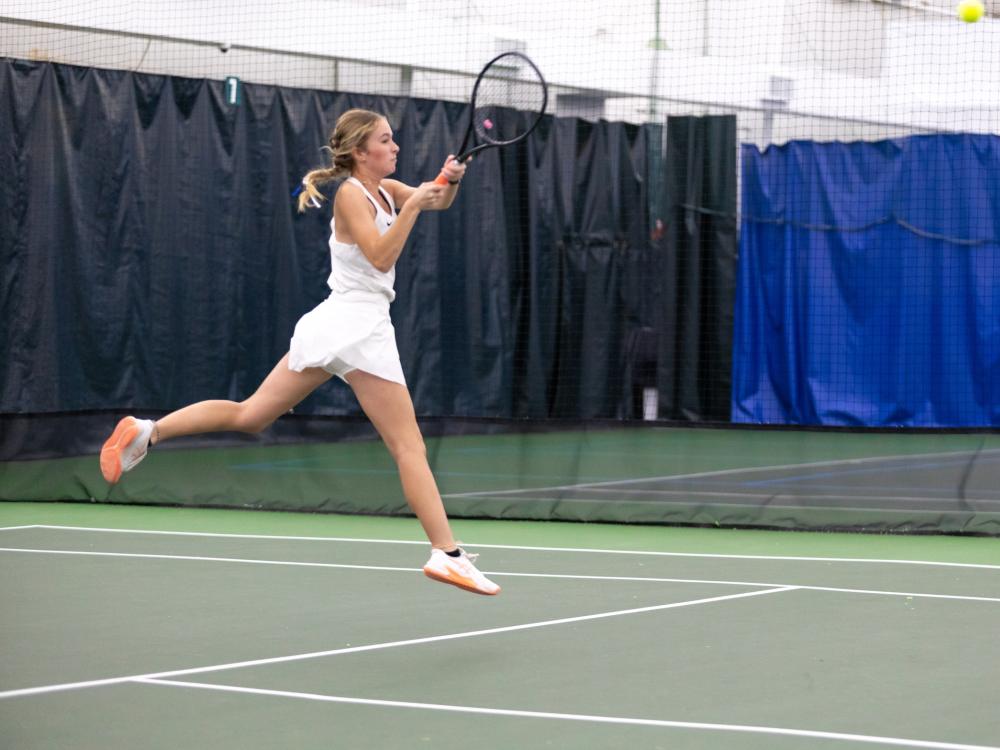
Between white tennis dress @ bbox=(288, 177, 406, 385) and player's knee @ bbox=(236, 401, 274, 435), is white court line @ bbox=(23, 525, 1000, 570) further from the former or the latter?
white tennis dress @ bbox=(288, 177, 406, 385)

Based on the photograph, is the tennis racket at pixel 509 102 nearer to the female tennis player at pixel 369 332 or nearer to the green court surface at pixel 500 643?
the green court surface at pixel 500 643

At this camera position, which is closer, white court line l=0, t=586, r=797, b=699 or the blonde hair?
white court line l=0, t=586, r=797, b=699

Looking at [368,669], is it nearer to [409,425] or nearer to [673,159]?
[409,425]

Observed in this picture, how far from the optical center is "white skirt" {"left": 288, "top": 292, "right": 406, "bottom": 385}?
4.58m

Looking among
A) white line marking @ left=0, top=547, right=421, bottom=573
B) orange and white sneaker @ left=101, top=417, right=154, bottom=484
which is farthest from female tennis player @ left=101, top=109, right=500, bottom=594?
white line marking @ left=0, top=547, right=421, bottom=573

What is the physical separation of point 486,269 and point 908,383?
2473 millimetres

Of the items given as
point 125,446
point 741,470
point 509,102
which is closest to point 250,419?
point 125,446

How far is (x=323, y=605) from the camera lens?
206 inches

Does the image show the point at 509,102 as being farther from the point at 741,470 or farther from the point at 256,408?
the point at 256,408

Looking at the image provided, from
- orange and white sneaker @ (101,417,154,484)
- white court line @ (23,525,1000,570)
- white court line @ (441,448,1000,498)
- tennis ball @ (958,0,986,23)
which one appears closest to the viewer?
orange and white sneaker @ (101,417,154,484)

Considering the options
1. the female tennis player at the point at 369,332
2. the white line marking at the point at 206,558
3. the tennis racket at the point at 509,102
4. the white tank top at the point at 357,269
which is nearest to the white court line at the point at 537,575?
the white line marking at the point at 206,558

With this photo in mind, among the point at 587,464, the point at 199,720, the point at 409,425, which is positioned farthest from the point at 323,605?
the point at 587,464

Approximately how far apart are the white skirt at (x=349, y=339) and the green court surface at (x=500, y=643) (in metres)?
0.81

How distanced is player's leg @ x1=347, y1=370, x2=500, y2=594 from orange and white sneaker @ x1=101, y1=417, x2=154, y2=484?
0.78 meters
